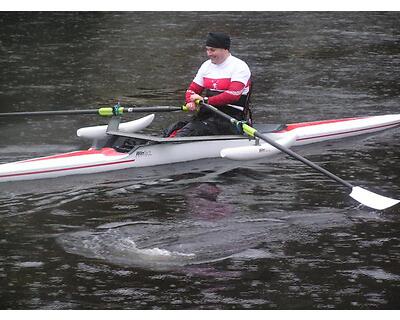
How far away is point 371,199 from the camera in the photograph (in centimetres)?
1167

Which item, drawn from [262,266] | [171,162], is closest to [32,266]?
[262,266]

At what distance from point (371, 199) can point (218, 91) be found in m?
2.83

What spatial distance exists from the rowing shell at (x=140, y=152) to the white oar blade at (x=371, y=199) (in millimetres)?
1526

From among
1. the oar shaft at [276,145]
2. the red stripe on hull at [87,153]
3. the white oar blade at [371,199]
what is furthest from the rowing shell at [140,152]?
the white oar blade at [371,199]

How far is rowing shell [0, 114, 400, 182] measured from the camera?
12.5 metres

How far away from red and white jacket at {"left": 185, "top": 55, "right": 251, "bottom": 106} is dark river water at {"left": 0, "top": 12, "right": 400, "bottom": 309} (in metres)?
0.84

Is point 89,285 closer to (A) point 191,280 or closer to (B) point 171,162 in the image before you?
(A) point 191,280

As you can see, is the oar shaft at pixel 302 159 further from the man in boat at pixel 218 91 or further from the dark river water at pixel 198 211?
the man in boat at pixel 218 91

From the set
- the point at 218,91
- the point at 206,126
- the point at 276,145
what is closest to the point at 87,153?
the point at 206,126

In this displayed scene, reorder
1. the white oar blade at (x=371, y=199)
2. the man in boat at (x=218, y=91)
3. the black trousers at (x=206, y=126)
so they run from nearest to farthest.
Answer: the white oar blade at (x=371, y=199) < the man in boat at (x=218, y=91) < the black trousers at (x=206, y=126)

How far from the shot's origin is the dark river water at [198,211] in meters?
9.52

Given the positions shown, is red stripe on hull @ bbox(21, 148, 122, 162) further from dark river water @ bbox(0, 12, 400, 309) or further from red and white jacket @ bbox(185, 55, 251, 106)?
red and white jacket @ bbox(185, 55, 251, 106)

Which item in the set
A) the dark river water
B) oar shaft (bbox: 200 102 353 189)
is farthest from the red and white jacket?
the dark river water

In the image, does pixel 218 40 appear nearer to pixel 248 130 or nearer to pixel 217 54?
pixel 217 54
